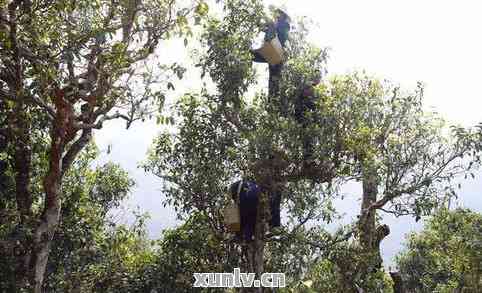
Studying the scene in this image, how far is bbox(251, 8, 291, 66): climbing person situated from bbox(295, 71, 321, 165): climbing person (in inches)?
49.8

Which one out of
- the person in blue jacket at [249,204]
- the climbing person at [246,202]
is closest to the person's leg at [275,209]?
the person in blue jacket at [249,204]

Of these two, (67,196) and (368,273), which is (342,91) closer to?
(368,273)

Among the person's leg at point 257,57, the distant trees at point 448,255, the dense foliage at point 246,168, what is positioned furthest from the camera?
the distant trees at point 448,255

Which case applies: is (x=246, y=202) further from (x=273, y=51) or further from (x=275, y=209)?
(x=273, y=51)

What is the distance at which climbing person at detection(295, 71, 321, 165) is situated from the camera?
426 inches

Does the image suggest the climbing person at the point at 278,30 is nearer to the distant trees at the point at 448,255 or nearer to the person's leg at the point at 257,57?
the person's leg at the point at 257,57

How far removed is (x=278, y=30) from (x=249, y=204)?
426 centimetres

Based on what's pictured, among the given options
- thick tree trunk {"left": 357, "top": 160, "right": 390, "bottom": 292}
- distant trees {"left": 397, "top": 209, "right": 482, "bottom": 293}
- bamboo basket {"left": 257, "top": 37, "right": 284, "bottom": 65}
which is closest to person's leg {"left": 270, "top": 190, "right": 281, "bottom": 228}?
thick tree trunk {"left": 357, "top": 160, "right": 390, "bottom": 292}

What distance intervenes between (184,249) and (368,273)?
14.3ft

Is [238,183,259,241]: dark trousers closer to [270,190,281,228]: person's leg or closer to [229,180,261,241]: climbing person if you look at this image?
[229,180,261,241]: climbing person

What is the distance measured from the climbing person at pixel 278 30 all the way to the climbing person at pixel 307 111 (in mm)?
1264

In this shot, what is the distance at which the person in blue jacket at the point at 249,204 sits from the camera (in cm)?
1102

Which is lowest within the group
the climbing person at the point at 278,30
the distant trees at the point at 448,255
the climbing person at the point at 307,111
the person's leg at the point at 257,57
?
the distant trees at the point at 448,255

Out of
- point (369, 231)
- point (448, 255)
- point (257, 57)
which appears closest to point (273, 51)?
point (257, 57)
